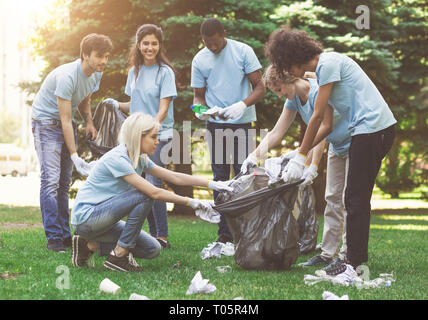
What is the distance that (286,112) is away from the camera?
4320 millimetres

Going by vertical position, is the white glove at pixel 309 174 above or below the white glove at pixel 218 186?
above

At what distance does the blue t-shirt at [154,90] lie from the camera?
490 cm

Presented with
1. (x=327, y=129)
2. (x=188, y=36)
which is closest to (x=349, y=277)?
(x=327, y=129)

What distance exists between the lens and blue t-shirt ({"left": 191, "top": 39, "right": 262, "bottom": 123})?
4.95m

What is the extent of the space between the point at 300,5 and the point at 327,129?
237 inches

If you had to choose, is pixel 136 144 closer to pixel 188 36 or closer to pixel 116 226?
pixel 116 226

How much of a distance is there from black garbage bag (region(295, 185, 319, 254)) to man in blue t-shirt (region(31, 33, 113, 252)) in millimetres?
1838

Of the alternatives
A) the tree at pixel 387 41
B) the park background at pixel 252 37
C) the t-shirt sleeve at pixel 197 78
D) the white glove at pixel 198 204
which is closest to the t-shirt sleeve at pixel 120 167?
the white glove at pixel 198 204

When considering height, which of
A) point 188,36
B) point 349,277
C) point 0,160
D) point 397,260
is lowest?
point 0,160

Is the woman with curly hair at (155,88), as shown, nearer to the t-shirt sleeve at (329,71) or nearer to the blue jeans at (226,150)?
the blue jeans at (226,150)

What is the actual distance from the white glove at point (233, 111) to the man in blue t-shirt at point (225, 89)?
52mm

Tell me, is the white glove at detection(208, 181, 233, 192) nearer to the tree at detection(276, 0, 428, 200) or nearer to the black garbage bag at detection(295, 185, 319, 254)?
the black garbage bag at detection(295, 185, 319, 254)

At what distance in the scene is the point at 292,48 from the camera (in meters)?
3.45

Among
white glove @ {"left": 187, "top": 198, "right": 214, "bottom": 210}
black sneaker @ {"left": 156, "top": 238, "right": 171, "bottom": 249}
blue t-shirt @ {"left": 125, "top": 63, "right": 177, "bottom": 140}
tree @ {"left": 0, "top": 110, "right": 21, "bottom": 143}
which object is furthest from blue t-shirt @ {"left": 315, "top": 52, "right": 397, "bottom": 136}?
tree @ {"left": 0, "top": 110, "right": 21, "bottom": 143}
